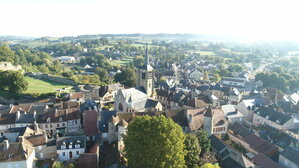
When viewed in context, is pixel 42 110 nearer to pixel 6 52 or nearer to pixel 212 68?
pixel 6 52

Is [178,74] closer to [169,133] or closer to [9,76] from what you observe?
[9,76]

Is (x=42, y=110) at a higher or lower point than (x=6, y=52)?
lower

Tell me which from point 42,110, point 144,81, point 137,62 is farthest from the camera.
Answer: point 137,62

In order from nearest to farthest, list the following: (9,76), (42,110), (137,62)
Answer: (42,110), (9,76), (137,62)

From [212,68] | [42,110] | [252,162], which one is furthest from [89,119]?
[212,68]

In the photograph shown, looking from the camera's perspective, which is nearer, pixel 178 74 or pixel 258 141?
pixel 258 141

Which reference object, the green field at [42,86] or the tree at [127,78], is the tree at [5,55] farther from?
the tree at [127,78]
